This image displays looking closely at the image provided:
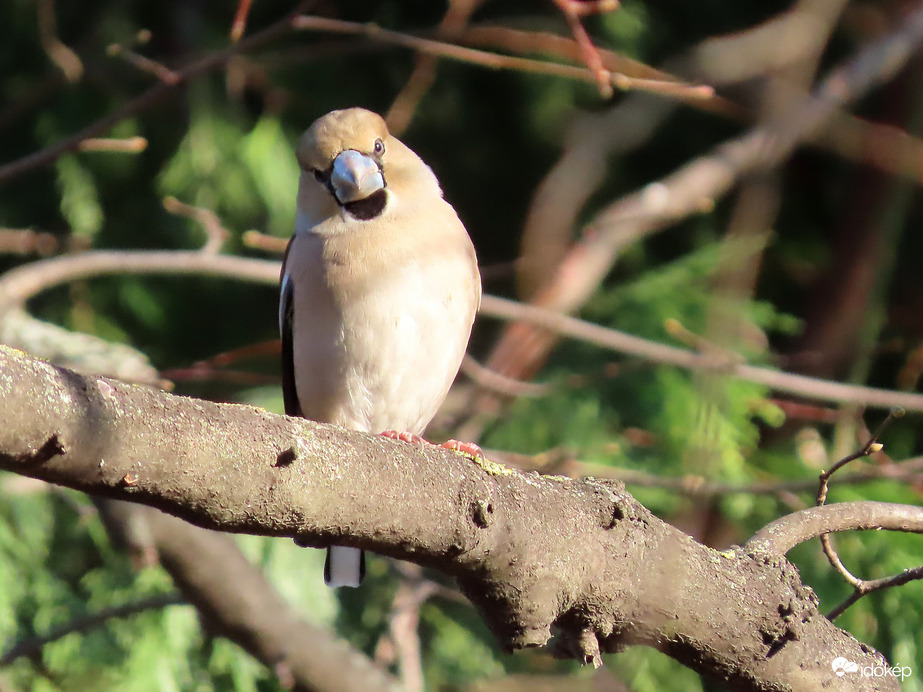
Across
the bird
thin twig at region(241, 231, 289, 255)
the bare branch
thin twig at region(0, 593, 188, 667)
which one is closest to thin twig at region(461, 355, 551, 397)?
the bird

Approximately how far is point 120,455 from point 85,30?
4.43 m

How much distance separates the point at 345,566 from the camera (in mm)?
3748

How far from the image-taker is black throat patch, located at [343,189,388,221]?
3.51m

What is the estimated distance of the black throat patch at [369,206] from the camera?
11.5ft

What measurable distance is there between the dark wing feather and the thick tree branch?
5.34 ft

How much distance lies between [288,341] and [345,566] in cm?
77

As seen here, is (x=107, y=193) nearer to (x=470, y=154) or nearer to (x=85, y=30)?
(x=85, y=30)

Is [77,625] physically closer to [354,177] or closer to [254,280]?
[254,280]

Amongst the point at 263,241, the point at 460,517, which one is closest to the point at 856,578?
the point at 460,517

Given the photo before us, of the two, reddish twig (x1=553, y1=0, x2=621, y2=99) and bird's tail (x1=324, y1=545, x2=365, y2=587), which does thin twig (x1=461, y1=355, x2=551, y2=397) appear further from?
reddish twig (x1=553, y1=0, x2=621, y2=99)

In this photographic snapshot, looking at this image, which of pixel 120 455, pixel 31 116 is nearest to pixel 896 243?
pixel 31 116

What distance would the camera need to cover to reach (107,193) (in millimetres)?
5707

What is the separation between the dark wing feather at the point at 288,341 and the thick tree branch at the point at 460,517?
5.34 ft

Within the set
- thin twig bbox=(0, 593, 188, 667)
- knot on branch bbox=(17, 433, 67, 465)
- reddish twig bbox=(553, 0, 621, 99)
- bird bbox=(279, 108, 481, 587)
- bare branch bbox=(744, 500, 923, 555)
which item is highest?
knot on branch bbox=(17, 433, 67, 465)
